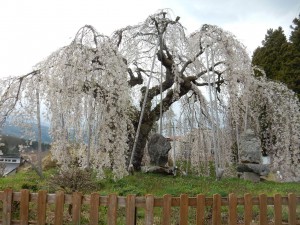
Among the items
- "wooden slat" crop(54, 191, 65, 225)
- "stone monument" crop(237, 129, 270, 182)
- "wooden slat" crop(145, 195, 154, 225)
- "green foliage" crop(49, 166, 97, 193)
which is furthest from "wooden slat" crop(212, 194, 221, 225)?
"stone monument" crop(237, 129, 270, 182)

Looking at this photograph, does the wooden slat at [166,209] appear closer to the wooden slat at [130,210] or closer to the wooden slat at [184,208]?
the wooden slat at [184,208]

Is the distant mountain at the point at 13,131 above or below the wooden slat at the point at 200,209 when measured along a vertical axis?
above

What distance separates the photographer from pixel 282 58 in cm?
1880

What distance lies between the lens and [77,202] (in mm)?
4449

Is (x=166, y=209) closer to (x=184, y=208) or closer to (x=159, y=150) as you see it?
(x=184, y=208)

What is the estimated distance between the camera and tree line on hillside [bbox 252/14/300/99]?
17.5 metres

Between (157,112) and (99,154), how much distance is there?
16.4 feet

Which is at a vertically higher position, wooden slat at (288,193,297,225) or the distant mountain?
the distant mountain

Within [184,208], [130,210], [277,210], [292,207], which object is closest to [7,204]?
[130,210]

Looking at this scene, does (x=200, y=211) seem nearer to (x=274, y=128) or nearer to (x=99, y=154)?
(x=99, y=154)

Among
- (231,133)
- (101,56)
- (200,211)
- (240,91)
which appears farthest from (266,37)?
(200,211)

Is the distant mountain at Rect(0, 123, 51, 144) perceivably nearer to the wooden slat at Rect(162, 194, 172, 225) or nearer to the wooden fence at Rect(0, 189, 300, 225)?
the wooden fence at Rect(0, 189, 300, 225)

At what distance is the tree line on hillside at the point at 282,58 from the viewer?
17.5 meters

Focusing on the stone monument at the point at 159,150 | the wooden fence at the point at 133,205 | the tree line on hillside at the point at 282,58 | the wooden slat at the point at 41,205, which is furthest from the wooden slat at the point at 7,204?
the tree line on hillside at the point at 282,58
